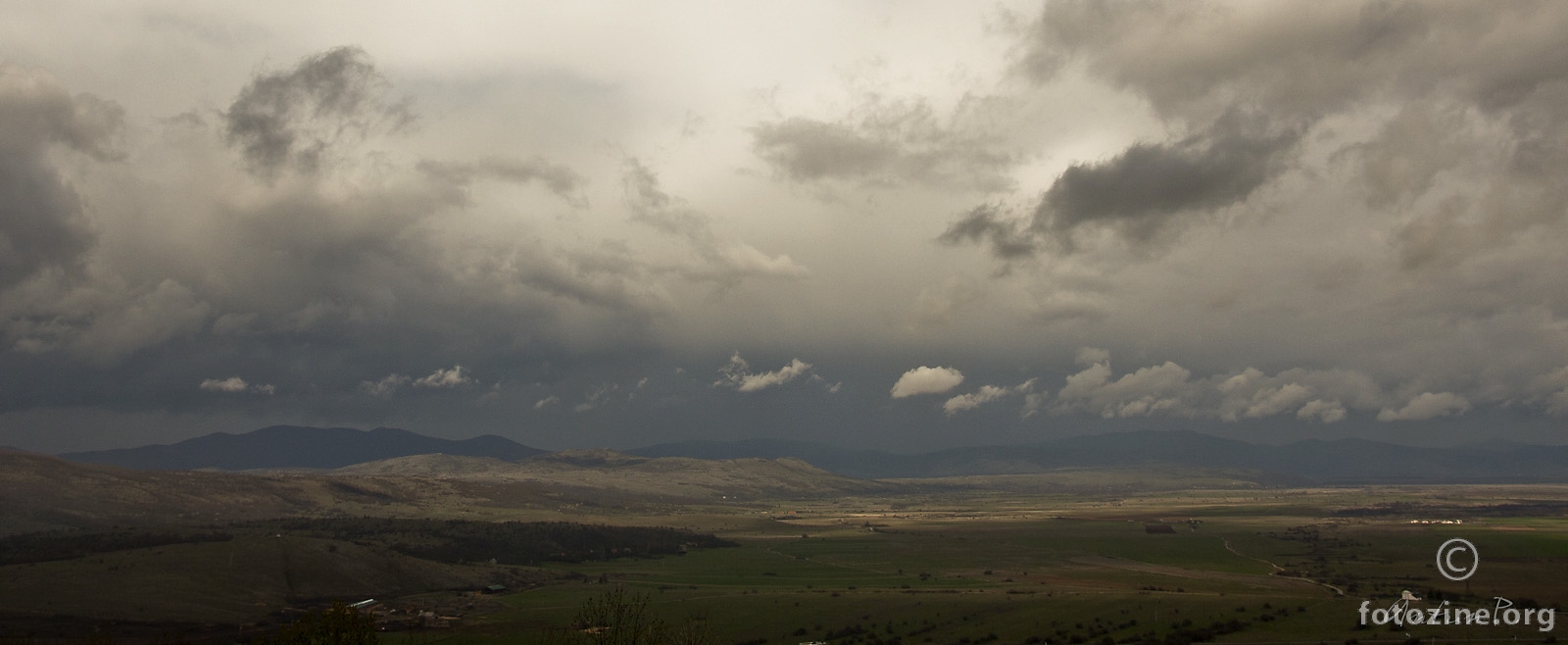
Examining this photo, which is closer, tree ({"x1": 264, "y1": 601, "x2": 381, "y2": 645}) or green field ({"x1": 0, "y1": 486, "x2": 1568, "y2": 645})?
tree ({"x1": 264, "y1": 601, "x2": 381, "y2": 645})

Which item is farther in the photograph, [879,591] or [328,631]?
[879,591]

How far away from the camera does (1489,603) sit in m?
100

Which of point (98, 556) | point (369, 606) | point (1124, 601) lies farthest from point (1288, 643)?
point (98, 556)

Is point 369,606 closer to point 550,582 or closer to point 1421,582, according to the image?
point 550,582

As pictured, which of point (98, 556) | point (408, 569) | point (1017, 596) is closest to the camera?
point (1017, 596)

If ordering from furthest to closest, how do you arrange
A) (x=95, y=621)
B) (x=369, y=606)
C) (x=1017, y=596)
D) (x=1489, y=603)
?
(x=369, y=606)
(x=1017, y=596)
(x=95, y=621)
(x=1489, y=603)

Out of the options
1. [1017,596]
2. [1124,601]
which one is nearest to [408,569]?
[1017,596]

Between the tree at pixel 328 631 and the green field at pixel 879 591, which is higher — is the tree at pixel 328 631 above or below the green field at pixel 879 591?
above

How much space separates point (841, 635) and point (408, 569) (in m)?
94.8

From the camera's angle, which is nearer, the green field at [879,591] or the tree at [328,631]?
the tree at [328,631]

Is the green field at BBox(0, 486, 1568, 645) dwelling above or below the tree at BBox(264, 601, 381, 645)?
below

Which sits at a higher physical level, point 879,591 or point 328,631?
point 328,631

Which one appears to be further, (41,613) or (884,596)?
(884,596)

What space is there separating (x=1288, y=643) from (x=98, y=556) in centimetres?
16532
